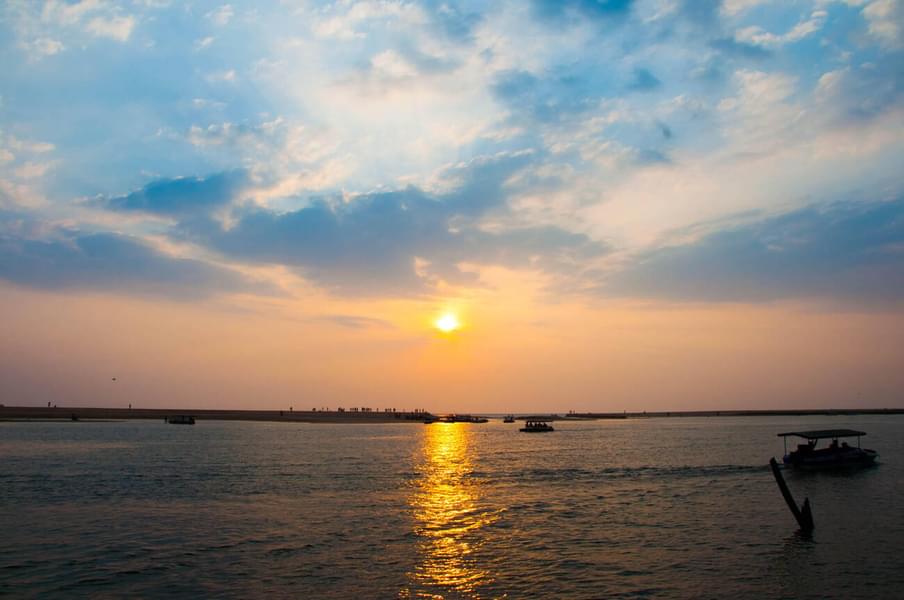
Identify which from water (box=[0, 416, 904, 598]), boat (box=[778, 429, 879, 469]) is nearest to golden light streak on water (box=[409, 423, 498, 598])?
water (box=[0, 416, 904, 598])

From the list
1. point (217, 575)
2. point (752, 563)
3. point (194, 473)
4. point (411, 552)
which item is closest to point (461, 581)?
point (411, 552)

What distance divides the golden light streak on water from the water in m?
0.16

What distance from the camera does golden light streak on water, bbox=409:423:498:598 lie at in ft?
82.0

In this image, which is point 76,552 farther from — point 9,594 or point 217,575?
point 217,575

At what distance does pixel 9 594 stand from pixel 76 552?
6.15 metres

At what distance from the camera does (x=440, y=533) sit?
33.7 metres

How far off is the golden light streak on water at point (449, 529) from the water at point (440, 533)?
0.52 ft

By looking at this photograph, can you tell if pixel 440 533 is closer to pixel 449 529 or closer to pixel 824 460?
pixel 449 529

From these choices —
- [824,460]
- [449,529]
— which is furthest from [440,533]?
[824,460]

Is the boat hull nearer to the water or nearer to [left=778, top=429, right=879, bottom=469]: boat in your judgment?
[left=778, top=429, right=879, bottom=469]: boat

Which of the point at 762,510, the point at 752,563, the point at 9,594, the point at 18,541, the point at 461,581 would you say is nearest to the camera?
the point at 9,594

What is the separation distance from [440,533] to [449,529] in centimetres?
121

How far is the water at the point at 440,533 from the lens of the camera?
2430cm

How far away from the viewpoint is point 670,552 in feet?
96.4
